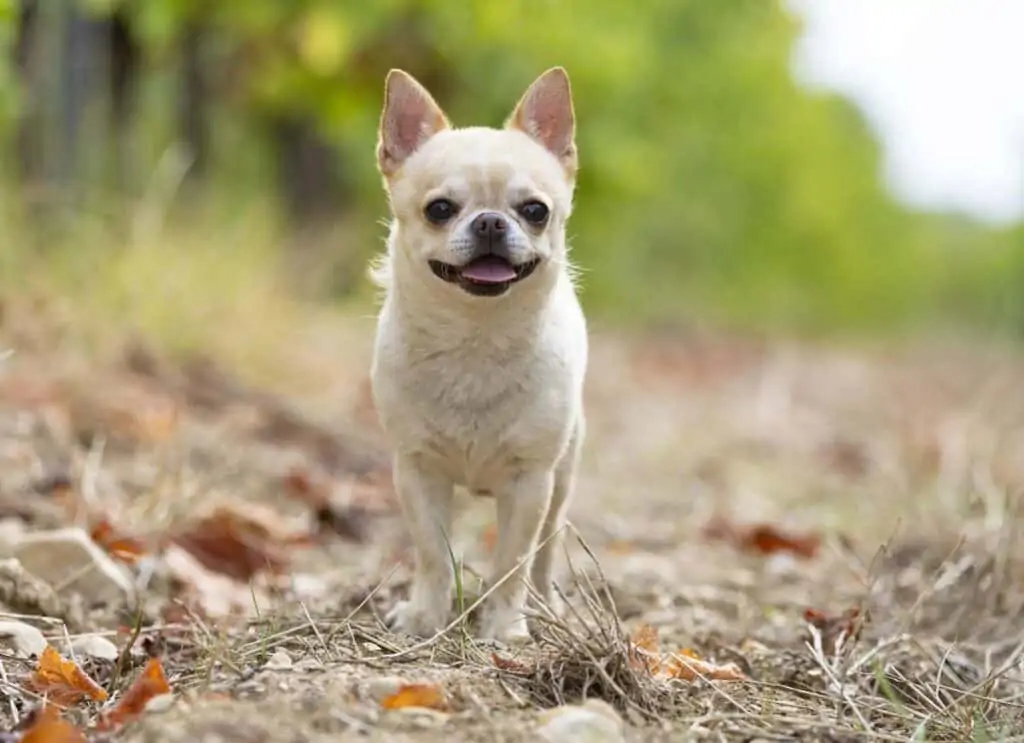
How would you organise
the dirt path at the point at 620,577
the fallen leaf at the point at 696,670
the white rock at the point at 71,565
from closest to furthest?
the dirt path at the point at 620,577 < the fallen leaf at the point at 696,670 < the white rock at the point at 71,565

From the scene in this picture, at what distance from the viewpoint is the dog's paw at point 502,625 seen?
3463mm

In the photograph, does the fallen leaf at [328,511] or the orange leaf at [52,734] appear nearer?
the orange leaf at [52,734]

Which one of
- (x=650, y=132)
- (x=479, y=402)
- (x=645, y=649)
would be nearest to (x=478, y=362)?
(x=479, y=402)

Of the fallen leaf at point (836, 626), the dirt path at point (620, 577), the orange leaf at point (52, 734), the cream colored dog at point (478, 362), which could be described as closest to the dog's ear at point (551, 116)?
the cream colored dog at point (478, 362)

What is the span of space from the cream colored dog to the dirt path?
16 cm

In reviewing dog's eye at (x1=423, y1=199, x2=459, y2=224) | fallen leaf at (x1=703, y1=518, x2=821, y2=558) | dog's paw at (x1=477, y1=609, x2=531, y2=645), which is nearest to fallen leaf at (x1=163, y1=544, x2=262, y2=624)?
dog's paw at (x1=477, y1=609, x2=531, y2=645)

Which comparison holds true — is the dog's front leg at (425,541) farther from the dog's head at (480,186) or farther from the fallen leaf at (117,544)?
the fallen leaf at (117,544)

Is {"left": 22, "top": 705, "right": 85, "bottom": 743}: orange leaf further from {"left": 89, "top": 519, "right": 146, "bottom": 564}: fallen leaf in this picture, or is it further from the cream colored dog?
{"left": 89, "top": 519, "right": 146, "bottom": 564}: fallen leaf

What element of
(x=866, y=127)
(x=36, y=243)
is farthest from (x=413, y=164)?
(x=866, y=127)

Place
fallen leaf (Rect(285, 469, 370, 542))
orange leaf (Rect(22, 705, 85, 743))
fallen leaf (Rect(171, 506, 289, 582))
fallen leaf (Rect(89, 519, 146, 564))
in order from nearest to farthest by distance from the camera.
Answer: orange leaf (Rect(22, 705, 85, 743))
fallen leaf (Rect(89, 519, 146, 564))
fallen leaf (Rect(171, 506, 289, 582))
fallen leaf (Rect(285, 469, 370, 542))

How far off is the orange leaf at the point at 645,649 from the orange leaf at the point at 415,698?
45 centimetres

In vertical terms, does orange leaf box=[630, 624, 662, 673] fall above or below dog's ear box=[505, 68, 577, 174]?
below

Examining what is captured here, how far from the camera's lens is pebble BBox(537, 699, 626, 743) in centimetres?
241

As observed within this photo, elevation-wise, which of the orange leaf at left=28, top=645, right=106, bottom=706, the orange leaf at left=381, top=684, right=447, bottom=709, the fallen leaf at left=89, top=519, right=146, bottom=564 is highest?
the orange leaf at left=381, top=684, right=447, bottom=709
